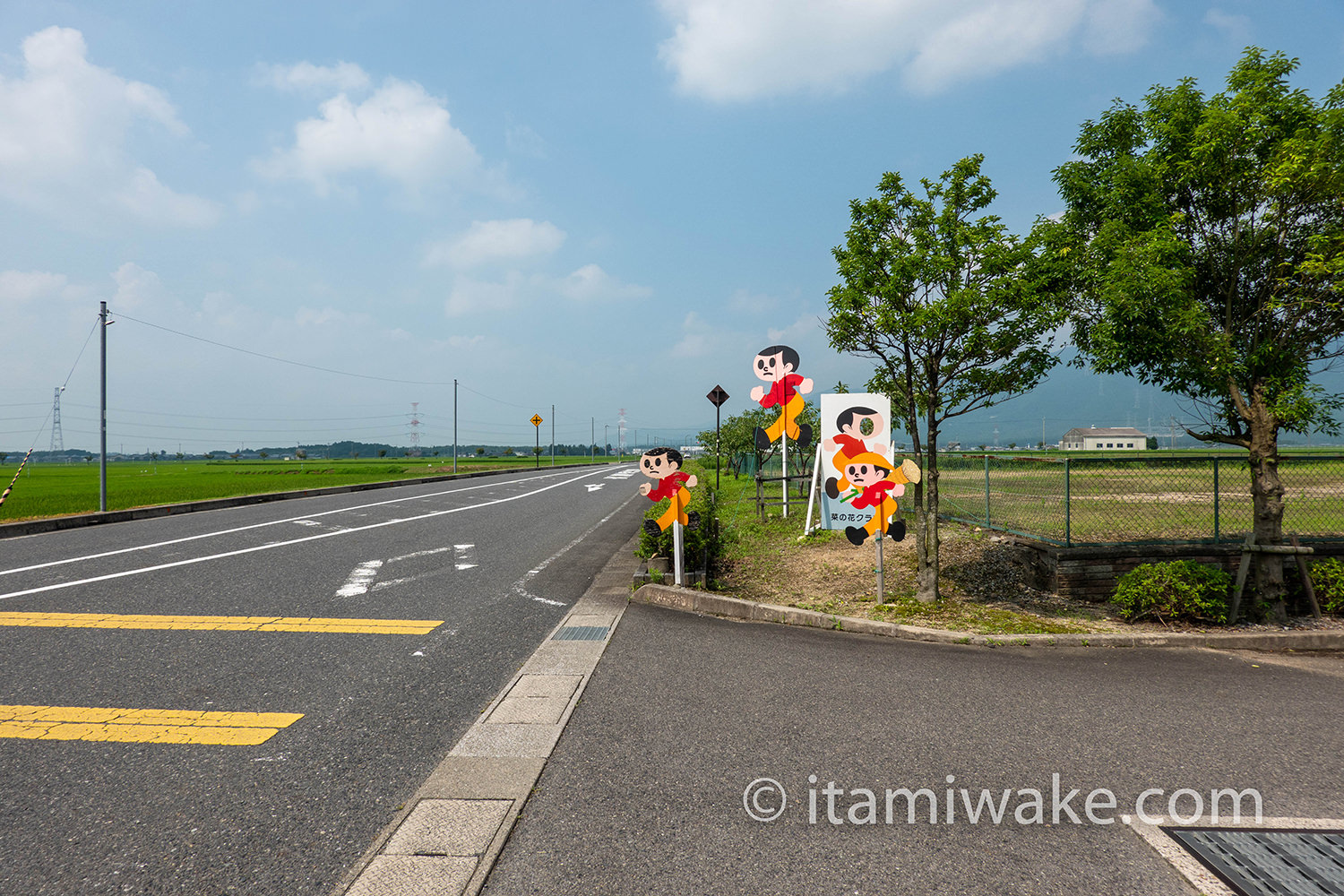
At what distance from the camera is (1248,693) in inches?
184

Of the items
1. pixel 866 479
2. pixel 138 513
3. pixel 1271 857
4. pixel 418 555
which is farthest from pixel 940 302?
pixel 138 513

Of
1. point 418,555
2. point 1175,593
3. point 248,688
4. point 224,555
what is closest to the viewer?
point 248,688

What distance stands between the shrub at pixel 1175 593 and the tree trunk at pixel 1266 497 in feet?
1.26

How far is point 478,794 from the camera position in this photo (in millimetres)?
3176

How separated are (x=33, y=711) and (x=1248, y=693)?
8317 mm

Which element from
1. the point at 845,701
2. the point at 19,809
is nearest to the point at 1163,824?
the point at 845,701

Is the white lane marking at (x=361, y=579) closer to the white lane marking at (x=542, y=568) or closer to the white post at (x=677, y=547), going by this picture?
the white lane marking at (x=542, y=568)

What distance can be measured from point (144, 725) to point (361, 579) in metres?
4.41

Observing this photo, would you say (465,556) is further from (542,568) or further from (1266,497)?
(1266,497)

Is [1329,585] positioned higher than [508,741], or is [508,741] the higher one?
[1329,585]

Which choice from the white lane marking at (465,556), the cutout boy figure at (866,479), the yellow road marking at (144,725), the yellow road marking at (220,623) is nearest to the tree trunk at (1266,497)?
the cutout boy figure at (866,479)

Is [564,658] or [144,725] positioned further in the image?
[564,658]

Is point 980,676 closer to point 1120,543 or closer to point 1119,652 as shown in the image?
point 1119,652

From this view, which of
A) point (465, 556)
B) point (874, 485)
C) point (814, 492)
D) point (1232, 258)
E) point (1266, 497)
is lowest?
point (465, 556)
